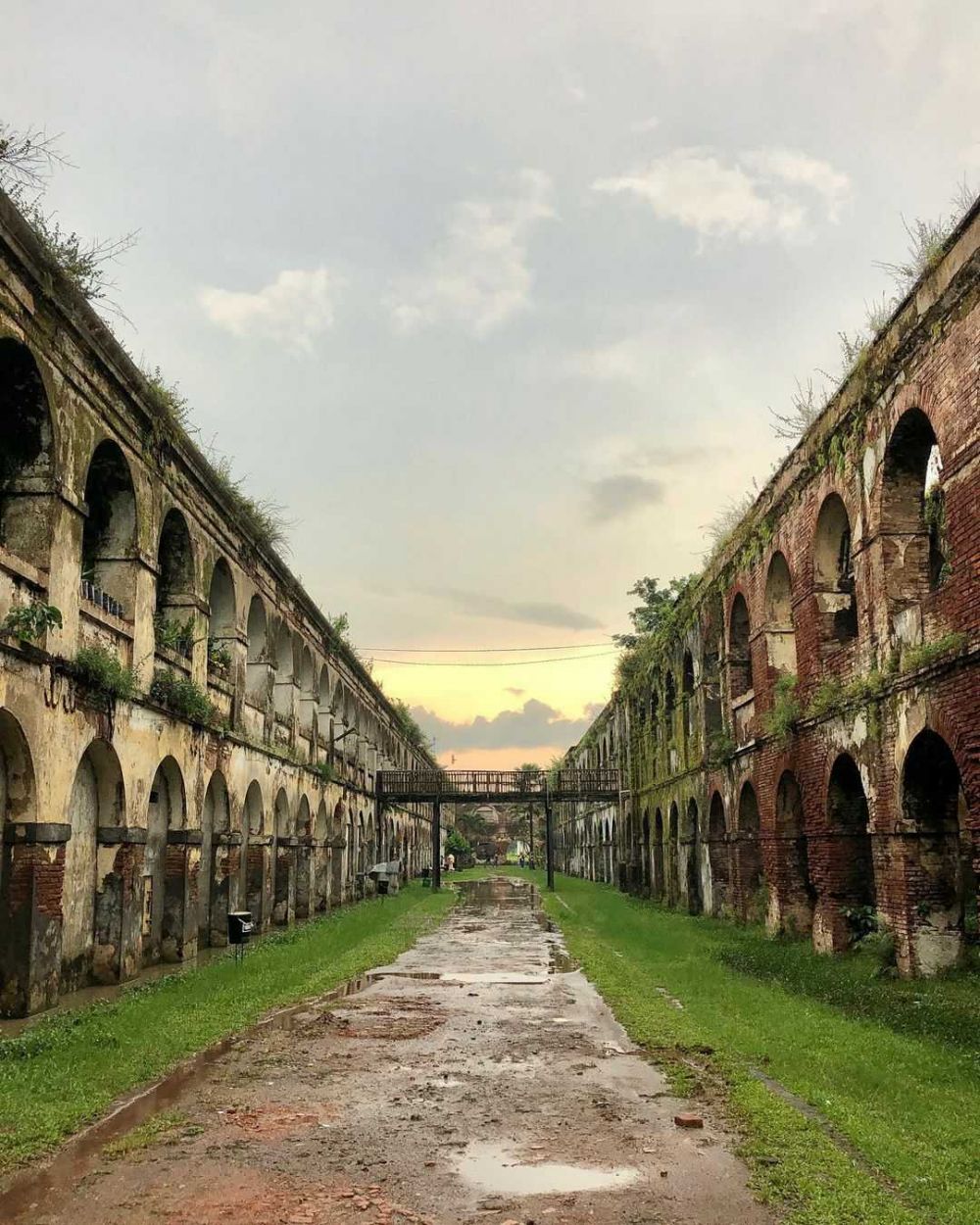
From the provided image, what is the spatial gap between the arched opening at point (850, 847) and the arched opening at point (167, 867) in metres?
8.77

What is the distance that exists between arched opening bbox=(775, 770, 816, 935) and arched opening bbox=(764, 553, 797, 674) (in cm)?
186

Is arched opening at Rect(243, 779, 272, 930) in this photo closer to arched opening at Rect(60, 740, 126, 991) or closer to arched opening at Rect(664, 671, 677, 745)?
arched opening at Rect(60, 740, 126, 991)

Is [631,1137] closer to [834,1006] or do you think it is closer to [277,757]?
[834,1006]

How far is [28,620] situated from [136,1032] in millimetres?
3766

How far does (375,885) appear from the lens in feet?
110

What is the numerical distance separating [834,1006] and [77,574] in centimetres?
900

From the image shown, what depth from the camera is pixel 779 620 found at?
16.9 metres

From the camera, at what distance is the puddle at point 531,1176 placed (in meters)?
5.25

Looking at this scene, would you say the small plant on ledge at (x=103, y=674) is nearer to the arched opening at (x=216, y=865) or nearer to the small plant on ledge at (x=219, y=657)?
the small plant on ledge at (x=219, y=657)

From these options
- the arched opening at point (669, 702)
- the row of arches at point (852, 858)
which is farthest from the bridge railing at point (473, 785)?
the row of arches at point (852, 858)

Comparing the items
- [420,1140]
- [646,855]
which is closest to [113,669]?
[420,1140]

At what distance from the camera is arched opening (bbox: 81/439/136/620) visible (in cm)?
1295

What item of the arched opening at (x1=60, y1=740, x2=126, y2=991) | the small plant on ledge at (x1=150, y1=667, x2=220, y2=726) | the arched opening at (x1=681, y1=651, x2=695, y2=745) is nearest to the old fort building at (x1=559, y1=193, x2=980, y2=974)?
the arched opening at (x1=681, y1=651, x2=695, y2=745)

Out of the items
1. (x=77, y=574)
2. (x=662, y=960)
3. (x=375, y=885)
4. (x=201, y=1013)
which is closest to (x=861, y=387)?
(x=662, y=960)
